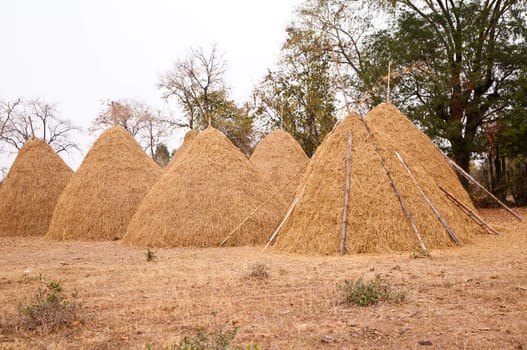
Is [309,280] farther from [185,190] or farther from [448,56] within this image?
[448,56]

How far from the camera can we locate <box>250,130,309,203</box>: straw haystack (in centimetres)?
1815

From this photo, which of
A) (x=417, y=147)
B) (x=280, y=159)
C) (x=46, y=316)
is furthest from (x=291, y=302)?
(x=280, y=159)

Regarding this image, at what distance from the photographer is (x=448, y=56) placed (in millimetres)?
18188

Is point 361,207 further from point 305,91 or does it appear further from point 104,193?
point 305,91

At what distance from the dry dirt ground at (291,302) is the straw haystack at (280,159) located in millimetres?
9449

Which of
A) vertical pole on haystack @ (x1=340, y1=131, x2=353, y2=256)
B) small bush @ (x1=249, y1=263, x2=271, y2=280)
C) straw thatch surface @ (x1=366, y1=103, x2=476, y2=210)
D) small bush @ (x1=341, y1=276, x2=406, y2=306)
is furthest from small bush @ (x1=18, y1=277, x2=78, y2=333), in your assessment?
straw thatch surface @ (x1=366, y1=103, x2=476, y2=210)

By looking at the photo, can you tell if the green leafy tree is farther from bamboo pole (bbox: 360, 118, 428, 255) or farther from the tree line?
bamboo pole (bbox: 360, 118, 428, 255)

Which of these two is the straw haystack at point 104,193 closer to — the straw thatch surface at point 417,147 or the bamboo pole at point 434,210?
the straw thatch surface at point 417,147

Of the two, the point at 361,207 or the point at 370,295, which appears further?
the point at 361,207

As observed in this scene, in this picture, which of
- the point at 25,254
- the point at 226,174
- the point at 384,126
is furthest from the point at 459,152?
the point at 25,254

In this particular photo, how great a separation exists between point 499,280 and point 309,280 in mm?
2256

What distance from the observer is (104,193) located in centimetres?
1420

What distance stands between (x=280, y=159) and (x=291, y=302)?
13.8 meters

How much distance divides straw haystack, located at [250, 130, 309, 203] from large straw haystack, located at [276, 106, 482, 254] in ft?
25.5
